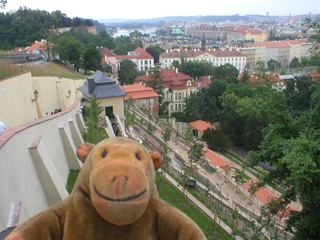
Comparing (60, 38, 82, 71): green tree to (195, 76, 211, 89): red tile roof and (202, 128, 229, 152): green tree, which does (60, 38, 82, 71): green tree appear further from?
(195, 76, 211, 89): red tile roof

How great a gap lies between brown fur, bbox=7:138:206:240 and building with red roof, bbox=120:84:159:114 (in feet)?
131

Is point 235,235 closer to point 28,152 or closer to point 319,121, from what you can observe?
point 319,121

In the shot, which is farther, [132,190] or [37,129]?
[37,129]

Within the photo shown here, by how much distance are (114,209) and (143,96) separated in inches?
1665

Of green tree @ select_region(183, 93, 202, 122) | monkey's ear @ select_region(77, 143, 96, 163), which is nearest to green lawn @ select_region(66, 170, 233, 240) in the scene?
monkey's ear @ select_region(77, 143, 96, 163)

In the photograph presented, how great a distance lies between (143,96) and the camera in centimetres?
4494

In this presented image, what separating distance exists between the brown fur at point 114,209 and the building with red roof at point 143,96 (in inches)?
1574

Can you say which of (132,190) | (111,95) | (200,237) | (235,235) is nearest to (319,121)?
(235,235)

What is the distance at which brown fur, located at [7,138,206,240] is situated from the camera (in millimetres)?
3037

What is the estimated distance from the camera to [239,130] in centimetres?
3606

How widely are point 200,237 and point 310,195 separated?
733 centimetres

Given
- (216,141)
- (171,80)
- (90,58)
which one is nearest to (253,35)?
(171,80)

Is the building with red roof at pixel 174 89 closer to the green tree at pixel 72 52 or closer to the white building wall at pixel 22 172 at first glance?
the green tree at pixel 72 52

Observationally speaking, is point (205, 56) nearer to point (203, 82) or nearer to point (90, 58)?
point (203, 82)
